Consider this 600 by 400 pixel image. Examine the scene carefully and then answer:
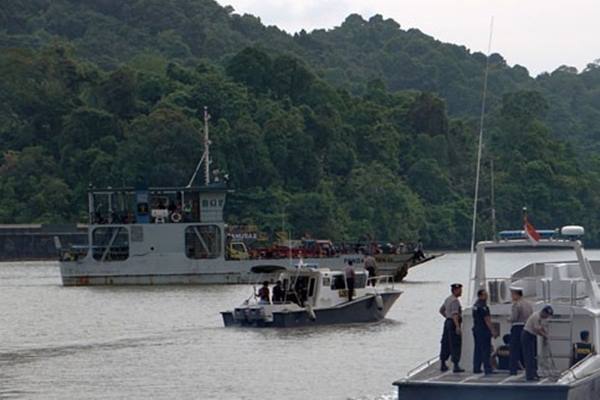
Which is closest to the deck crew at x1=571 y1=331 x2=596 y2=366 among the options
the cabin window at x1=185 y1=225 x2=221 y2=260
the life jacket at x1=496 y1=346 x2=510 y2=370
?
the life jacket at x1=496 y1=346 x2=510 y2=370

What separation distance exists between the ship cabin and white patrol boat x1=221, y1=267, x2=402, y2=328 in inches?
1190

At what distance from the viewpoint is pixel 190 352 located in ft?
153

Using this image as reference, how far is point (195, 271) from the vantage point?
84188mm

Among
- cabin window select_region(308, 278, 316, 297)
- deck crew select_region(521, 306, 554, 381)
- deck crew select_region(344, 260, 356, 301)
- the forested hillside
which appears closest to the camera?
deck crew select_region(521, 306, 554, 381)

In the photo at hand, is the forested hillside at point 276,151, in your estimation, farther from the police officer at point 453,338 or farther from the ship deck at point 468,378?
the ship deck at point 468,378

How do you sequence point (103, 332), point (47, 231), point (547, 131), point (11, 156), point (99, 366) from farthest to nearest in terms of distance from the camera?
point (547, 131) → point (11, 156) → point (47, 231) → point (103, 332) → point (99, 366)

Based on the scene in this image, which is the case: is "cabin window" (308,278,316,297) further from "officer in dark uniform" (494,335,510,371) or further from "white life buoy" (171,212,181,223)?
"white life buoy" (171,212,181,223)

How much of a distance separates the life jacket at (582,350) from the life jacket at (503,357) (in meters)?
1.18

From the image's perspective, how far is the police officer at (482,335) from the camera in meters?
30.6

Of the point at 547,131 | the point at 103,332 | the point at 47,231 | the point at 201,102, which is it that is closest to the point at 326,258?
the point at 103,332

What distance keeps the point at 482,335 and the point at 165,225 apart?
181ft

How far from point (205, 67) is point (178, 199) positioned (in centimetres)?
9732

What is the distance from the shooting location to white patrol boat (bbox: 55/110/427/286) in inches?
3302

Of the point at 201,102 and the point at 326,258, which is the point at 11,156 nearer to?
the point at 201,102
